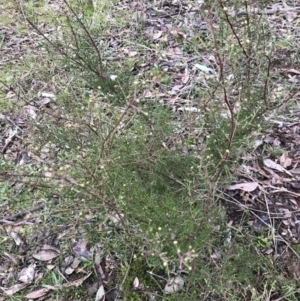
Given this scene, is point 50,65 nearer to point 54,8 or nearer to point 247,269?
point 54,8

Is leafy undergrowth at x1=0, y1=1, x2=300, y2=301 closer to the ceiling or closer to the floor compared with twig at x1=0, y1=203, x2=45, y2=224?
closer to the ceiling

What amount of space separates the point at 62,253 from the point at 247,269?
0.93m

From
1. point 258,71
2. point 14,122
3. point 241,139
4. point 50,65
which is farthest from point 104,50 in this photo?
point 241,139

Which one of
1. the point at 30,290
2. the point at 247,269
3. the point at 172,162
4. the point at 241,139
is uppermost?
the point at 241,139

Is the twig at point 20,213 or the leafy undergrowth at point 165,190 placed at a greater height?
the leafy undergrowth at point 165,190

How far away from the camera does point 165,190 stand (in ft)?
7.02

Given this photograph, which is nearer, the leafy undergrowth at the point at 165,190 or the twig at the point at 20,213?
the leafy undergrowth at the point at 165,190

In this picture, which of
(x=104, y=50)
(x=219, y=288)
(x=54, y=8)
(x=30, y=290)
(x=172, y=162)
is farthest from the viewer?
(x=54, y=8)

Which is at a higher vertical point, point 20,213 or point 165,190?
Result: point 165,190

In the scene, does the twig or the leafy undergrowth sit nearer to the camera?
the leafy undergrowth

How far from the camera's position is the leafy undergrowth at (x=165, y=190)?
184cm

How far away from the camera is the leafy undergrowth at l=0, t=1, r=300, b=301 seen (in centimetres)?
184

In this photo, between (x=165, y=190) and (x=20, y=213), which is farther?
(x=20, y=213)

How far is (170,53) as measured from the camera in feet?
11.1
